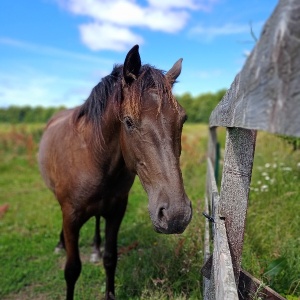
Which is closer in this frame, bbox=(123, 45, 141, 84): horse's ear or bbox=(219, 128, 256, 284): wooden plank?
bbox=(219, 128, 256, 284): wooden plank

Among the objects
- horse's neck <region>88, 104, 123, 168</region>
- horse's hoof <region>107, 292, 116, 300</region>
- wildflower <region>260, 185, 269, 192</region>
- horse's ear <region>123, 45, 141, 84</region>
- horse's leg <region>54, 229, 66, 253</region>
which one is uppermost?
horse's ear <region>123, 45, 141, 84</region>

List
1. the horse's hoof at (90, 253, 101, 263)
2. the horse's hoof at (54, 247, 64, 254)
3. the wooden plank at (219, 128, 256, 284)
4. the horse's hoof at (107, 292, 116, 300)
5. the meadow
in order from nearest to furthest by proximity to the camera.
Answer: the wooden plank at (219, 128, 256, 284), the meadow, the horse's hoof at (107, 292, 116, 300), the horse's hoof at (90, 253, 101, 263), the horse's hoof at (54, 247, 64, 254)

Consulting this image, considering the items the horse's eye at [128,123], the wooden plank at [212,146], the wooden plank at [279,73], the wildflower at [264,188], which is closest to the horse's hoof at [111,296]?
the horse's eye at [128,123]

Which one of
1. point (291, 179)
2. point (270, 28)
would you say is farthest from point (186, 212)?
point (291, 179)

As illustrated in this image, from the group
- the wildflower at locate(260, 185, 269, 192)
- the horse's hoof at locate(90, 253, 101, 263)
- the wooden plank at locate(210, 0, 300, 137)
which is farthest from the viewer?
the horse's hoof at locate(90, 253, 101, 263)

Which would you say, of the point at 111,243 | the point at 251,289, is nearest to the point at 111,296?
the point at 111,243

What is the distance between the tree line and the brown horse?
44531 mm

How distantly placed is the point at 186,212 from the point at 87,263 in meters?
2.86

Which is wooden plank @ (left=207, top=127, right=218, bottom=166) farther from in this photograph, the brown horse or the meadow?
the brown horse

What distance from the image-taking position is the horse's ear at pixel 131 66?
2.07 m

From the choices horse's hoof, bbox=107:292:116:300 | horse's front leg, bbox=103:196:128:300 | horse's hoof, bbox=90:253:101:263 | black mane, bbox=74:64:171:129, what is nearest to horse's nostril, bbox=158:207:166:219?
black mane, bbox=74:64:171:129

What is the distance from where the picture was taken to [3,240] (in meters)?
4.87

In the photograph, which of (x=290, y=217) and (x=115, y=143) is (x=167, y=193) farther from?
(x=290, y=217)

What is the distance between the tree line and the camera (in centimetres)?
4884
